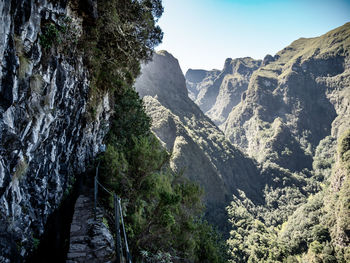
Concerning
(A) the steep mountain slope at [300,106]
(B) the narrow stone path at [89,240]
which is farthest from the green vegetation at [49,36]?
(A) the steep mountain slope at [300,106]

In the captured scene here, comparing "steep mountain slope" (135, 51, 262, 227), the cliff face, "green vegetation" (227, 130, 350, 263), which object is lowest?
"green vegetation" (227, 130, 350, 263)

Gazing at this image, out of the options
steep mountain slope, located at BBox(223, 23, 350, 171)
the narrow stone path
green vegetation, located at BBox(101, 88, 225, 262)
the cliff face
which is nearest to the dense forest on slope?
steep mountain slope, located at BBox(223, 23, 350, 171)

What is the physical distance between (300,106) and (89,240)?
18371 centimetres

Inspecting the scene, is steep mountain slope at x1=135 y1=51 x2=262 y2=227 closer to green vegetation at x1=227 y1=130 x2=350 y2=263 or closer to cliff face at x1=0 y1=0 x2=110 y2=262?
green vegetation at x1=227 y1=130 x2=350 y2=263

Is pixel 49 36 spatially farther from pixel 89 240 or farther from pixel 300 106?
pixel 300 106

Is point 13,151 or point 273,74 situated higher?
point 273,74

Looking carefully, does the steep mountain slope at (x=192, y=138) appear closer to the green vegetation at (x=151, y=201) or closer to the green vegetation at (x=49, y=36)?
the green vegetation at (x=151, y=201)

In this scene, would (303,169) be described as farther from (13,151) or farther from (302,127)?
(13,151)

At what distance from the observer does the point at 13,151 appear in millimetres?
3219

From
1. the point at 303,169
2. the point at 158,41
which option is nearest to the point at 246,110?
the point at 303,169

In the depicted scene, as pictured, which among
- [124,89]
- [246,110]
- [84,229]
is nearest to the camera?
[84,229]

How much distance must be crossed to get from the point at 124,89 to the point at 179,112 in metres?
80.8

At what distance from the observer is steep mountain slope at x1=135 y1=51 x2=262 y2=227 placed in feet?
206

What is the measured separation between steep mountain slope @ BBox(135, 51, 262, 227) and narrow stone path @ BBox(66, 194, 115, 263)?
1914 inches
